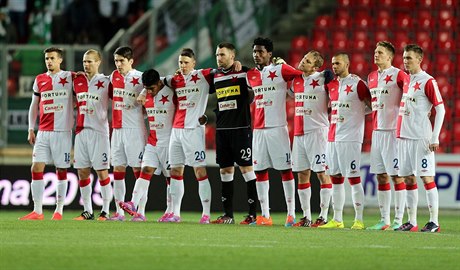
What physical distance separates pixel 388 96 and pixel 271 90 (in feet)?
4.50

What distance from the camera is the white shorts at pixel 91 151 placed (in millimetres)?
13531

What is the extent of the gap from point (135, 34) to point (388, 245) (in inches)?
458

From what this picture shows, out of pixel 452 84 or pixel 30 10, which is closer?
pixel 452 84

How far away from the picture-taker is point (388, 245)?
390 inches

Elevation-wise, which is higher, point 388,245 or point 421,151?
point 421,151

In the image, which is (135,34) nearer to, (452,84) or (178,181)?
(452,84)

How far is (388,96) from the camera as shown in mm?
12203

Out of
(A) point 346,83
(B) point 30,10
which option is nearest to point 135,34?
(B) point 30,10

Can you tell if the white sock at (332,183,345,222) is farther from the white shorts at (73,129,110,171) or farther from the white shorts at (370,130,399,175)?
the white shorts at (73,129,110,171)

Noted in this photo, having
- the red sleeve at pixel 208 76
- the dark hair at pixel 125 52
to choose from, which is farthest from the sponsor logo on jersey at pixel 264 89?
the dark hair at pixel 125 52

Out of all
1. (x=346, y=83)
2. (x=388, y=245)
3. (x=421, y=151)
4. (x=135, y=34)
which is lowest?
(x=388, y=245)

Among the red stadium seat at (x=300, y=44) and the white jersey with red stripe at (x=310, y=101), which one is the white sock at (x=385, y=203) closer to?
the white jersey with red stripe at (x=310, y=101)

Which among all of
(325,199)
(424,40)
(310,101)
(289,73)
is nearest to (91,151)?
(289,73)

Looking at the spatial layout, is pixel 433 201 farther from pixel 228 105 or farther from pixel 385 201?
pixel 228 105
